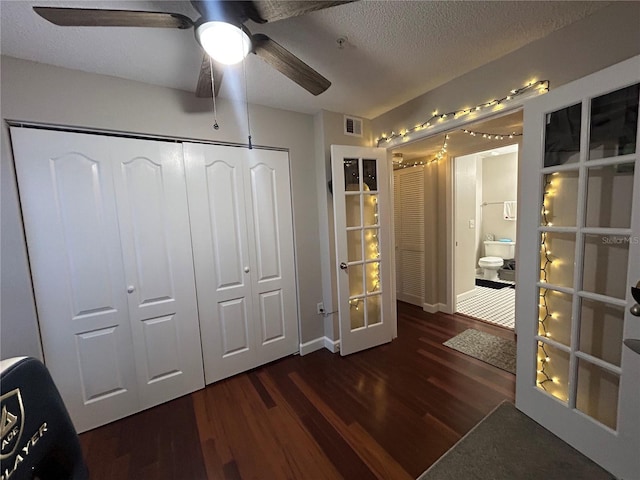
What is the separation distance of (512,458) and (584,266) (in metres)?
1.13

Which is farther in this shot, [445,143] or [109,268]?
[445,143]

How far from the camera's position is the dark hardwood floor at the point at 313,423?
1484 millimetres

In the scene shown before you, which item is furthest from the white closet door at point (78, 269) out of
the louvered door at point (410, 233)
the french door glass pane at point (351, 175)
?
the louvered door at point (410, 233)

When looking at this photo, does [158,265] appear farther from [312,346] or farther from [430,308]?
[430,308]

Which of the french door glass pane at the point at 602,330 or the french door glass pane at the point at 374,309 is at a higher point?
the french door glass pane at the point at 602,330

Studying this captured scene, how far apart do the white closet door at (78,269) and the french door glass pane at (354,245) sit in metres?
1.90

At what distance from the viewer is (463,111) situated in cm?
199

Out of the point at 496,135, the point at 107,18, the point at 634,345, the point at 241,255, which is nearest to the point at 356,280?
the point at 241,255

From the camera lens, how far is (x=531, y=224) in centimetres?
159

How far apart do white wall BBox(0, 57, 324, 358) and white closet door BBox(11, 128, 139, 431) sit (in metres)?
0.06

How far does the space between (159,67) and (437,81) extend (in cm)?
203

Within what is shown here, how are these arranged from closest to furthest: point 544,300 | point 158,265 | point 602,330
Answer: point 602,330 → point 544,300 → point 158,265

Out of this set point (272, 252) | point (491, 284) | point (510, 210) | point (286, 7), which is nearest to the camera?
point (286, 7)

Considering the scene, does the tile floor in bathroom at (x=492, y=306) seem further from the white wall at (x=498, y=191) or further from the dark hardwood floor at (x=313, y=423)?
the white wall at (x=498, y=191)
